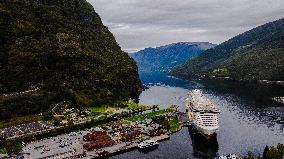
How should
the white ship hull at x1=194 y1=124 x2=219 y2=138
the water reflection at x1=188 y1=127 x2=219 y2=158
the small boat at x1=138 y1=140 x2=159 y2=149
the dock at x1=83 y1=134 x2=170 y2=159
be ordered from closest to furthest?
the water reflection at x1=188 y1=127 x2=219 y2=158 → the dock at x1=83 y1=134 x2=170 y2=159 → the small boat at x1=138 y1=140 x2=159 y2=149 → the white ship hull at x1=194 y1=124 x2=219 y2=138

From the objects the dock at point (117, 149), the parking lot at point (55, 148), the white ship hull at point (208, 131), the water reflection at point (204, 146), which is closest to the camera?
the water reflection at point (204, 146)

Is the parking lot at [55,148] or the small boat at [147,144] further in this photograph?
the small boat at [147,144]

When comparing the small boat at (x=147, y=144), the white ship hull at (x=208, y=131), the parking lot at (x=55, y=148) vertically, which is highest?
the white ship hull at (x=208, y=131)

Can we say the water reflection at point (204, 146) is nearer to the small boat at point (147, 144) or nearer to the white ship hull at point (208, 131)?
the white ship hull at point (208, 131)

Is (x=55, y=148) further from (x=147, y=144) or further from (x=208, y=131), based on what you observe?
(x=208, y=131)

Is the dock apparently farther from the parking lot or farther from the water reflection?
the water reflection

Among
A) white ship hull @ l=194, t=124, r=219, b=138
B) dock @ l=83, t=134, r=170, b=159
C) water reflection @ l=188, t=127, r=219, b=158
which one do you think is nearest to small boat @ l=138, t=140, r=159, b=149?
dock @ l=83, t=134, r=170, b=159

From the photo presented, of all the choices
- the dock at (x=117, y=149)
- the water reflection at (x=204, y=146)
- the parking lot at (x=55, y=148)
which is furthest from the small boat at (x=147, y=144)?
the parking lot at (x=55, y=148)

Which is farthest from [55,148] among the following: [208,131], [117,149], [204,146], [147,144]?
[208,131]
